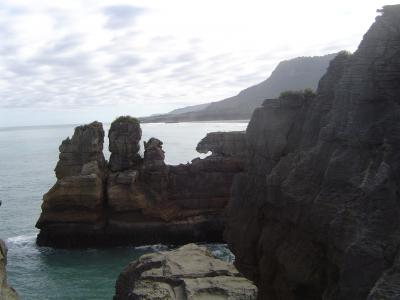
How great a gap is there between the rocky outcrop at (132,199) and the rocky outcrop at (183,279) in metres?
26.4

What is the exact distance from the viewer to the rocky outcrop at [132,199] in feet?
142

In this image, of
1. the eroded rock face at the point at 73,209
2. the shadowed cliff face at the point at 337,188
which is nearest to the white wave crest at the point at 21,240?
the eroded rock face at the point at 73,209

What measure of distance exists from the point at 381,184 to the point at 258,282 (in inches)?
401

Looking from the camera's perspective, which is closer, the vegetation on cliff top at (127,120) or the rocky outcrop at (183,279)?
the rocky outcrop at (183,279)

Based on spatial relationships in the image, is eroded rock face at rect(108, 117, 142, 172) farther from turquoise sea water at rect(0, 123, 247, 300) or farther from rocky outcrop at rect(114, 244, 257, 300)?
rocky outcrop at rect(114, 244, 257, 300)

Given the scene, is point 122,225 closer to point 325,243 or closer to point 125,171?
point 125,171

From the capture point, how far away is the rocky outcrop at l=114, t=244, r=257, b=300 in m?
14.1

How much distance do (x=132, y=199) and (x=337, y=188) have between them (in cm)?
2999

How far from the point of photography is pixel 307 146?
68.1 feet

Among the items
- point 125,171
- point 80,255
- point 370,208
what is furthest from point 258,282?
→ point 125,171

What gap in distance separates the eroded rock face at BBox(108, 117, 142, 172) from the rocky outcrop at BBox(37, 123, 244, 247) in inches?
3.7

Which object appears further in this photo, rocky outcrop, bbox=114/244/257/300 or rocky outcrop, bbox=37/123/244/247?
rocky outcrop, bbox=37/123/244/247

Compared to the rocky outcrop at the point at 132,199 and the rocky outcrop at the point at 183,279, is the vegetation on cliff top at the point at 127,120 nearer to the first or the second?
the rocky outcrop at the point at 132,199

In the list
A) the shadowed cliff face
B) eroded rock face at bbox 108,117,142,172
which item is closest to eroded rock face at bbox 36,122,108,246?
eroded rock face at bbox 108,117,142,172
